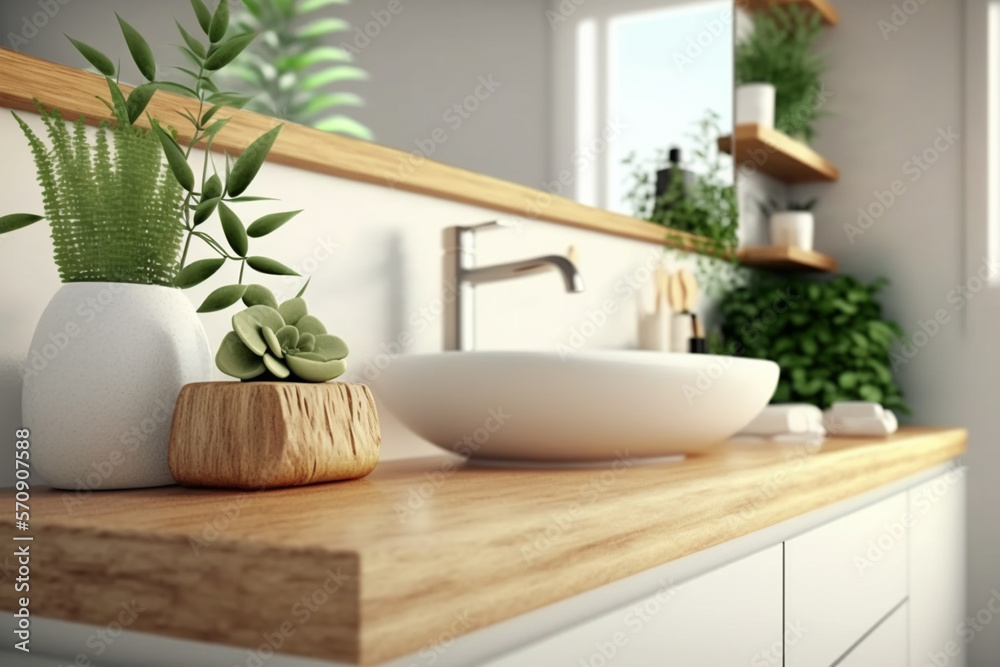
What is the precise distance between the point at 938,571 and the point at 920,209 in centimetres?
98

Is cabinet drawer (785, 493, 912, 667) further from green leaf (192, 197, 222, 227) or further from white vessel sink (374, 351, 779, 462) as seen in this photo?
green leaf (192, 197, 222, 227)

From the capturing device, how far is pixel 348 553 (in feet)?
1.42

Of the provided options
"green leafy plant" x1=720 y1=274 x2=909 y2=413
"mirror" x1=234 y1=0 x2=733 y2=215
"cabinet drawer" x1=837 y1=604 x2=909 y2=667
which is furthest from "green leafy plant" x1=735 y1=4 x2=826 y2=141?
"cabinet drawer" x1=837 y1=604 x2=909 y2=667

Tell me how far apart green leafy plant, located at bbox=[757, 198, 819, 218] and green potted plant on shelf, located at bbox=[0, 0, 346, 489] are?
1880 millimetres

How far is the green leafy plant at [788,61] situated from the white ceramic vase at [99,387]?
6.18 ft

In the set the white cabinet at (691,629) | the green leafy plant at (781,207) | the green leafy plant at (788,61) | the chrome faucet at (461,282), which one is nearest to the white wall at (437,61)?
the chrome faucet at (461,282)

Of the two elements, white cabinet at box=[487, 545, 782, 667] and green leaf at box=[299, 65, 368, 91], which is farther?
green leaf at box=[299, 65, 368, 91]

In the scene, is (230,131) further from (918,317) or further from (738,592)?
(918,317)

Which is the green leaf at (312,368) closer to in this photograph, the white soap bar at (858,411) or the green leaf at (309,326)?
the green leaf at (309,326)

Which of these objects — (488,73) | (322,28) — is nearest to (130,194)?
(322,28)

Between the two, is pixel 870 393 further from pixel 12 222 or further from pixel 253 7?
pixel 12 222

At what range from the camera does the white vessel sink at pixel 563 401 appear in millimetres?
961

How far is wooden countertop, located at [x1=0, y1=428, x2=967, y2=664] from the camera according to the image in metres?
0.44

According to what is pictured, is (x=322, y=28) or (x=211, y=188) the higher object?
(x=322, y=28)
